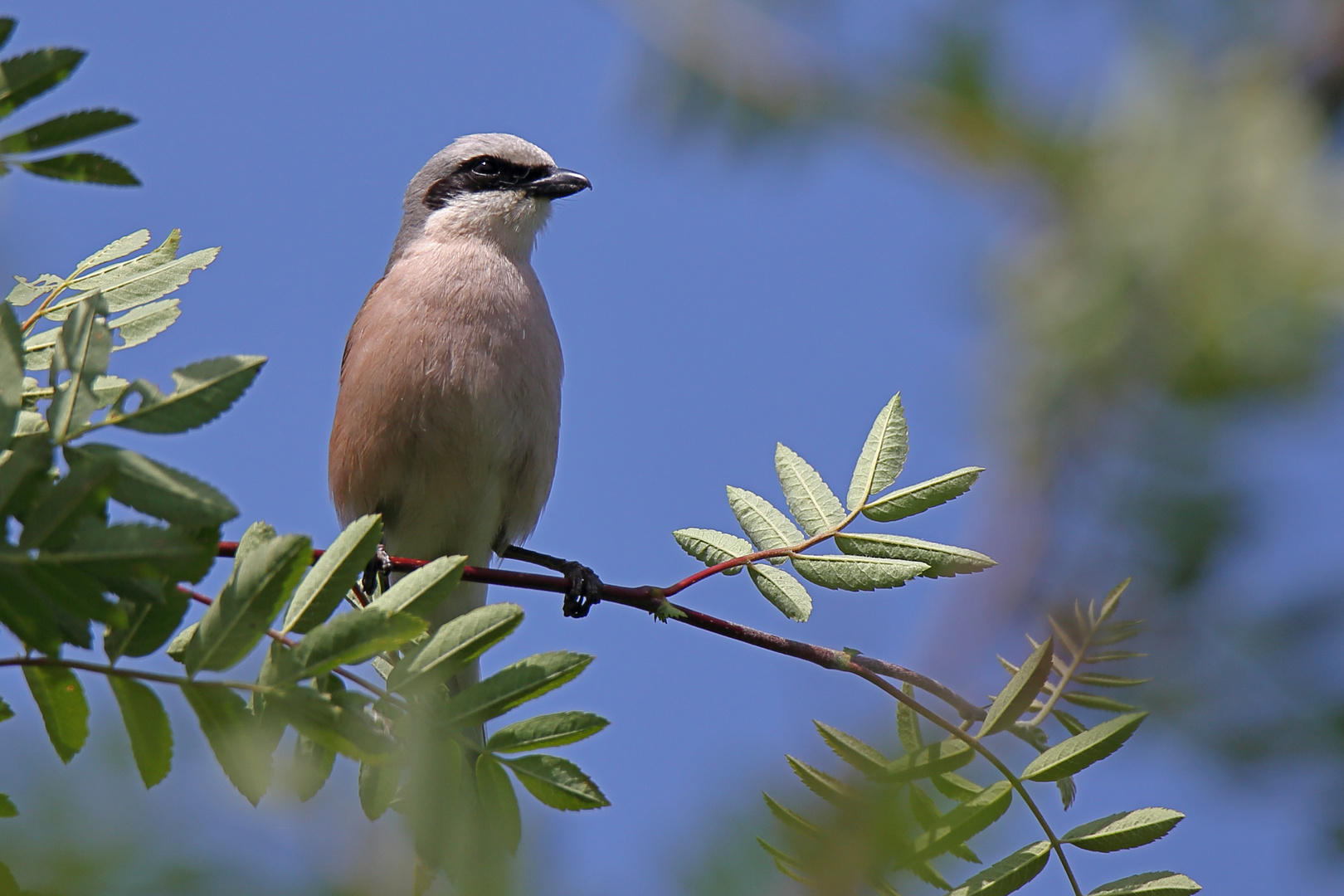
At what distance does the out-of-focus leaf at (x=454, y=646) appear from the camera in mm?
1718

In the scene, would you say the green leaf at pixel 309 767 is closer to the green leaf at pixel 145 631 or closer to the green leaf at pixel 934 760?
the green leaf at pixel 145 631

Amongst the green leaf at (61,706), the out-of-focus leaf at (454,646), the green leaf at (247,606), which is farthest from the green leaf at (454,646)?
the green leaf at (61,706)

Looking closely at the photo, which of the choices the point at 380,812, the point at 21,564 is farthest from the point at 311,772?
the point at 21,564

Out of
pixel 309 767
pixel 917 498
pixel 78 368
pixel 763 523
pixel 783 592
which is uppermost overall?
pixel 917 498

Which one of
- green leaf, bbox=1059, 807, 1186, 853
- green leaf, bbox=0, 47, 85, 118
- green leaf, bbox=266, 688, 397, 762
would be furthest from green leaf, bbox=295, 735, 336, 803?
green leaf, bbox=1059, 807, 1186, 853

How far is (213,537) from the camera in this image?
1.49 metres

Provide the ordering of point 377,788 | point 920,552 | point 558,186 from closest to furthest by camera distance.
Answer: point 377,788, point 920,552, point 558,186

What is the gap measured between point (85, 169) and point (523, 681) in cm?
95

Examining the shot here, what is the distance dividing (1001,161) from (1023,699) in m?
1.21

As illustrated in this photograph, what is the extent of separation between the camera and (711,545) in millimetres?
2463

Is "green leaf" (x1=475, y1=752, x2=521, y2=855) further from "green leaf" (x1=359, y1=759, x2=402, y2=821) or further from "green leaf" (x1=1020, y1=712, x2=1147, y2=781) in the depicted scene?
"green leaf" (x1=1020, y1=712, x2=1147, y2=781)

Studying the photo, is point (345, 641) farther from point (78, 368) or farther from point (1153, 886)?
point (1153, 886)

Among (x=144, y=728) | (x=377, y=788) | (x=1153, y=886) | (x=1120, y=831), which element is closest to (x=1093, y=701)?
(x=1120, y=831)

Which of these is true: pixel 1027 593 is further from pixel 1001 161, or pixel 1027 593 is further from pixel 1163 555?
pixel 1001 161
